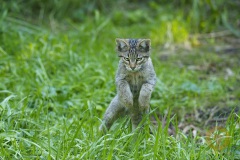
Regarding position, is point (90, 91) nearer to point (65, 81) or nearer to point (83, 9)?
point (65, 81)

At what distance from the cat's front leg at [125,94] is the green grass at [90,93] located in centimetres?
21

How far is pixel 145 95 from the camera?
4.62 meters

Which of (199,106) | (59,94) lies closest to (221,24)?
(199,106)

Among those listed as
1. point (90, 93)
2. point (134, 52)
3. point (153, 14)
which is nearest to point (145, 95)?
point (134, 52)

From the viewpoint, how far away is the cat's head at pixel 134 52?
15.1ft

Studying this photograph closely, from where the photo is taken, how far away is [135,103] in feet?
16.0

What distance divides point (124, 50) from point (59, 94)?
2.03 m

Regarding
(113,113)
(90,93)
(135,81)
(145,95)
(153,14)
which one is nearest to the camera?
(145,95)

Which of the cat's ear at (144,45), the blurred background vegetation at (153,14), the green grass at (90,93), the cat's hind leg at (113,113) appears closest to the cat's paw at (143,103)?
the green grass at (90,93)

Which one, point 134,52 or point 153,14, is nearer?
point 134,52

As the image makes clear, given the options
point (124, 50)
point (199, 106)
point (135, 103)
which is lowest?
point (199, 106)

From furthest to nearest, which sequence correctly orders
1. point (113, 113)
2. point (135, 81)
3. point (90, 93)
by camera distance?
point (90, 93)
point (113, 113)
point (135, 81)

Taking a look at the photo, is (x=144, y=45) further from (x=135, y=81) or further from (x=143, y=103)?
(x=143, y=103)

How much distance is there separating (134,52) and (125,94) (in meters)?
0.42
